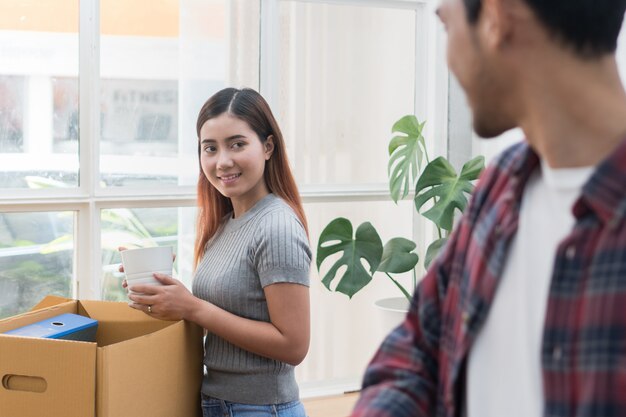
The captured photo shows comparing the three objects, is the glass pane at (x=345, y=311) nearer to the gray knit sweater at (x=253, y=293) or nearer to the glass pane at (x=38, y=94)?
the glass pane at (x=38, y=94)

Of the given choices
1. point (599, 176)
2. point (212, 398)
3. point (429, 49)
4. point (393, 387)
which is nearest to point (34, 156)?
point (212, 398)

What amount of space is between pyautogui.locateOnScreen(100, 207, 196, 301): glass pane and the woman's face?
0.95m

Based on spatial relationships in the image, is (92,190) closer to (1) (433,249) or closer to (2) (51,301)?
(2) (51,301)

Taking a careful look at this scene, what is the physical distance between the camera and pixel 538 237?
0.81 metres

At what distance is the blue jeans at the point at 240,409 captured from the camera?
1914 mm

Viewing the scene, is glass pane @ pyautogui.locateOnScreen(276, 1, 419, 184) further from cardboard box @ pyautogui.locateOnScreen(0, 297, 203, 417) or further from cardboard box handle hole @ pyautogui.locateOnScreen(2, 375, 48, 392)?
cardboard box handle hole @ pyautogui.locateOnScreen(2, 375, 48, 392)

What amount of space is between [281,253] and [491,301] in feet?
3.57

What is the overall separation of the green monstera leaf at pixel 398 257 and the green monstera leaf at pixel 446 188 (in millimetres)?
163

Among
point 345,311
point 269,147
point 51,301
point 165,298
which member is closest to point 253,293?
point 165,298

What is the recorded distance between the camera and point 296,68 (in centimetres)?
323

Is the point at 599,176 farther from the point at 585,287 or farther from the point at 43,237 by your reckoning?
the point at 43,237

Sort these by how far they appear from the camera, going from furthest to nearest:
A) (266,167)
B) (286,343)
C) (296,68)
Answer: (296,68), (266,167), (286,343)

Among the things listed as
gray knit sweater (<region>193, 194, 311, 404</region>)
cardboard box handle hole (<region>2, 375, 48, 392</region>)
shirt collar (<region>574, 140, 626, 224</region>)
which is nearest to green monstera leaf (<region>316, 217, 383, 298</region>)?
gray knit sweater (<region>193, 194, 311, 404</region>)

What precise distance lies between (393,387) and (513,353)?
0.16m
